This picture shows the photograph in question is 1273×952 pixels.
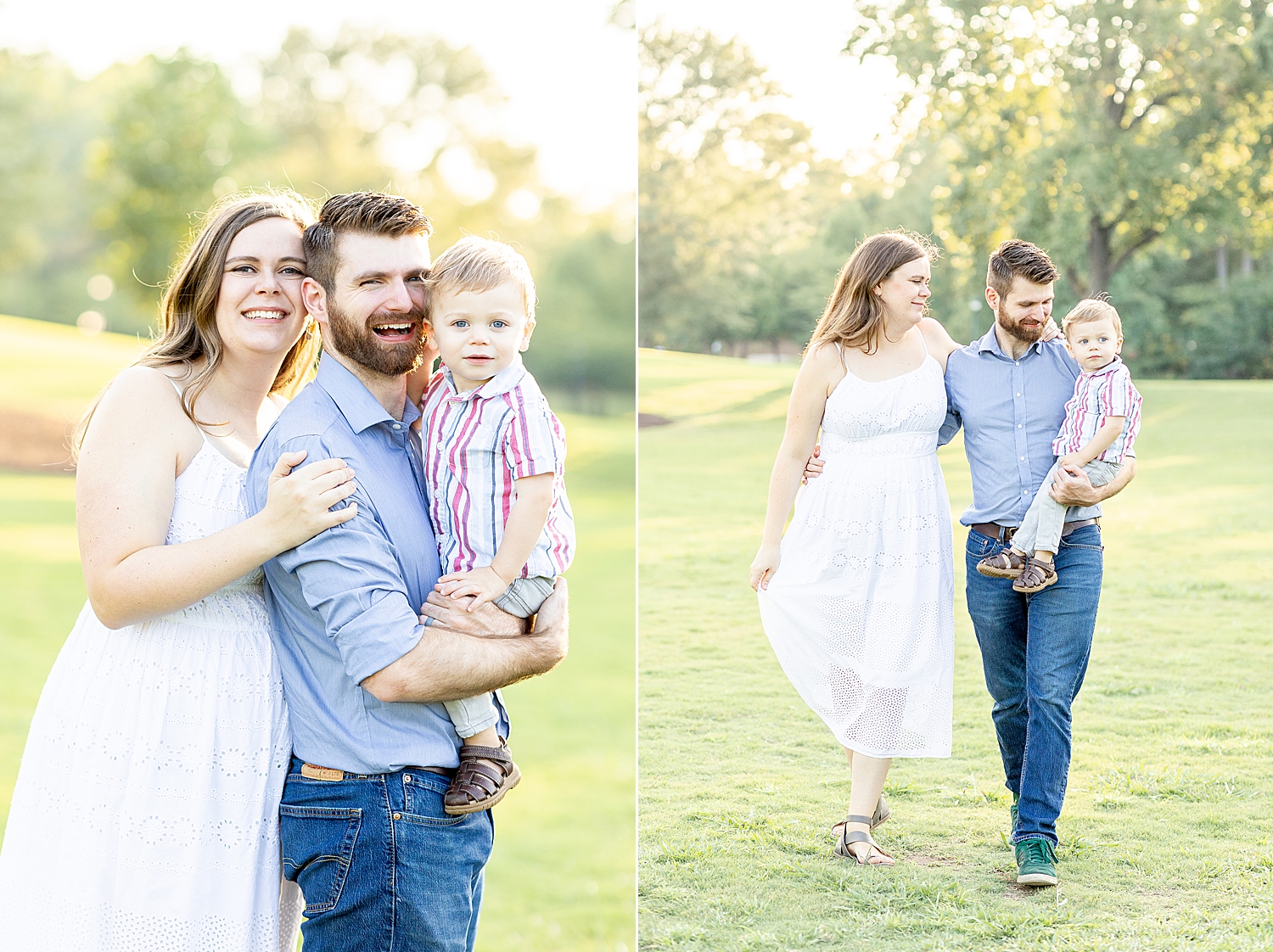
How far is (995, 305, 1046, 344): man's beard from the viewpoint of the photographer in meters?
3.20

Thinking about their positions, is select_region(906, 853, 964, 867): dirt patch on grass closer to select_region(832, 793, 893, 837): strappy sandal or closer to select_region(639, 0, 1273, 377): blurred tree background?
select_region(832, 793, 893, 837): strappy sandal

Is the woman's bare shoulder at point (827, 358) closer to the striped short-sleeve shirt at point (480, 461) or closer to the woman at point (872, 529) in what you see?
the woman at point (872, 529)

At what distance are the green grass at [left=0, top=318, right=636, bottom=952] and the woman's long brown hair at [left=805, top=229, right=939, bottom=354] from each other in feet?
11.1

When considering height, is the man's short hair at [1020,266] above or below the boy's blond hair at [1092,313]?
above

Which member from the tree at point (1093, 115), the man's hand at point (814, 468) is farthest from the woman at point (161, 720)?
the tree at point (1093, 115)

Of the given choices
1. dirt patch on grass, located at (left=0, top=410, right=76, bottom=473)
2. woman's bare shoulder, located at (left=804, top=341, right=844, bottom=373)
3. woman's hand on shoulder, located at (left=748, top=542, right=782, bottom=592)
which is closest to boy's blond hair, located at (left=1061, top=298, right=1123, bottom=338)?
woman's bare shoulder, located at (left=804, top=341, right=844, bottom=373)

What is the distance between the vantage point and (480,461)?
2.18 m

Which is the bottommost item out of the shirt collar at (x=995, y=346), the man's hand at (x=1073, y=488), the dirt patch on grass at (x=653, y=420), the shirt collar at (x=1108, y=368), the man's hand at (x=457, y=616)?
the man's hand at (x=457, y=616)

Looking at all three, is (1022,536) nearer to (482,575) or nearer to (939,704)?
(939,704)

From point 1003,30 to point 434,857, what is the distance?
11.8m

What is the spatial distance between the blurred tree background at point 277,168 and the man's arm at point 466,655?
2208 centimetres

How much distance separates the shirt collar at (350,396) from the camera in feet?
6.75

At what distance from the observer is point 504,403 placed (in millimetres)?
2201

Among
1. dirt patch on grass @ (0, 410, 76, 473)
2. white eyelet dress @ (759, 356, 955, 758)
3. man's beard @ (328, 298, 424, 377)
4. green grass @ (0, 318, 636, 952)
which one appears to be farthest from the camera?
dirt patch on grass @ (0, 410, 76, 473)
